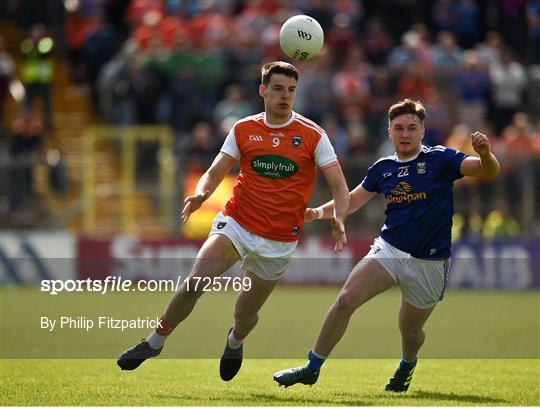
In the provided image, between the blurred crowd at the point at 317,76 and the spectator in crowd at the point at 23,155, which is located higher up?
the blurred crowd at the point at 317,76

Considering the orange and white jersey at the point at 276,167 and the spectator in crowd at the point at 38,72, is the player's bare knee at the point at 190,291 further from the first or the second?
the spectator in crowd at the point at 38,72

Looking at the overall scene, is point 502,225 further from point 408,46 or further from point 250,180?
point 250,180

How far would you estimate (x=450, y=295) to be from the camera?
21.0 m

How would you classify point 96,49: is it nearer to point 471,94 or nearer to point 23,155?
point 23,155

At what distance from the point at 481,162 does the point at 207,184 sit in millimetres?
2232

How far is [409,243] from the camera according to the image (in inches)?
→ 391

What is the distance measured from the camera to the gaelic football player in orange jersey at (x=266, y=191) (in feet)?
32.8

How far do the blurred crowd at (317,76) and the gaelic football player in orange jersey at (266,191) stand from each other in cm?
1112

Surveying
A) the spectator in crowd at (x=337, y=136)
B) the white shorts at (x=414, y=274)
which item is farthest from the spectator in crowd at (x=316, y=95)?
the white shorts at (x=414, y=274)

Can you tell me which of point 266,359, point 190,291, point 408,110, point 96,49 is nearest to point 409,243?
point 408,110

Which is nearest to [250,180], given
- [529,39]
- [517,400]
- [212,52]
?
[517,400]

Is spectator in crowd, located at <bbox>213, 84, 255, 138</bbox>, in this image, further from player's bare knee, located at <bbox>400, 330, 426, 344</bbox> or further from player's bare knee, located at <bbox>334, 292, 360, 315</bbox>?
player's bare knee, located at <bbox>334, 292, 360, 315</bbox>

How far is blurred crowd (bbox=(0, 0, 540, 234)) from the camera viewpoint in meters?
22.5

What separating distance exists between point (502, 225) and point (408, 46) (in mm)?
4334
